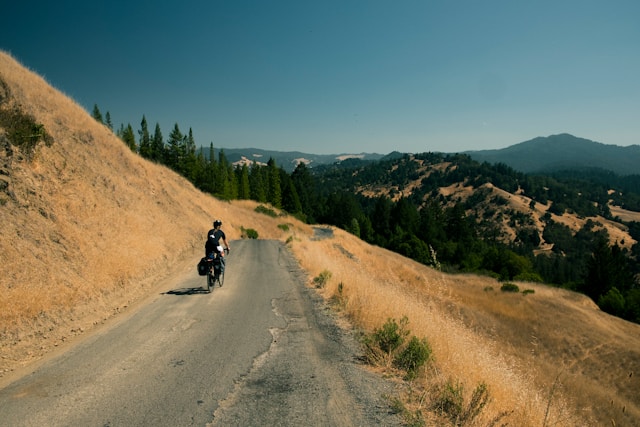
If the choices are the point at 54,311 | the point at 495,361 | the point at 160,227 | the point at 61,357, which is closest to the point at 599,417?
the point at 495,361

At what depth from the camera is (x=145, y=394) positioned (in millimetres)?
5051

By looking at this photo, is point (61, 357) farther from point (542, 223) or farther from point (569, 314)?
point (542, 223)

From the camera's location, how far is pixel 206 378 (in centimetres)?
554

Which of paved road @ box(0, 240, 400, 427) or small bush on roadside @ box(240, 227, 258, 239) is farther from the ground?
paved road @ box(0, 240, 400, 427)

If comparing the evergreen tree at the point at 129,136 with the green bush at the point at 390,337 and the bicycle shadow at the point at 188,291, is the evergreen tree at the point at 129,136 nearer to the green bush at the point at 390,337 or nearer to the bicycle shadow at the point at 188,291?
the bicycle shadow at the point at 188,291

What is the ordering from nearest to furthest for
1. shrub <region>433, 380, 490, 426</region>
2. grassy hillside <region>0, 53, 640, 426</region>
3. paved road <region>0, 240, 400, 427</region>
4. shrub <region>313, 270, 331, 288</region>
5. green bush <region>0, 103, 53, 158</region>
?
shrub <region>433, 380, 490, 426</region>, paved road <region>0, 240, 400, 427</region>, grassy hillside <region>0, 53, 640, 426</region>, green bush <region>0, 103, 53, 158</region>, shrub <region>313, 270, 331, 288</region>

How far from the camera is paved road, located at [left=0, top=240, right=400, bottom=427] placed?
14.7ft

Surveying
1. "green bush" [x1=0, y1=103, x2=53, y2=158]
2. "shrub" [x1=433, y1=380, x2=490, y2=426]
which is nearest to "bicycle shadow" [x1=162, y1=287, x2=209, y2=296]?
"green bush" [x1=0, y1=103, x2=53, y2=158]

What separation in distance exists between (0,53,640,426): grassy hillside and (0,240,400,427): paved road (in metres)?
0.84

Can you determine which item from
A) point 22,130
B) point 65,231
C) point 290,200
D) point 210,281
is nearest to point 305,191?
point 290,200

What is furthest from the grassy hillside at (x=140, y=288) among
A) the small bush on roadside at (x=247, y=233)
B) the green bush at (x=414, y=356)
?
the small bush on roadside at (x=247, y=233)

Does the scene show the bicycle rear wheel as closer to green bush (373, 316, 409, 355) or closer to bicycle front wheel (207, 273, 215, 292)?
bicycle front wheel (207, 273, 215, 292)

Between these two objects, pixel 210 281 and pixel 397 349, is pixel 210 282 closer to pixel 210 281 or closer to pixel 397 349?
pixel 210 281

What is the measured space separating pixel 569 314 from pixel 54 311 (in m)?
35.1
